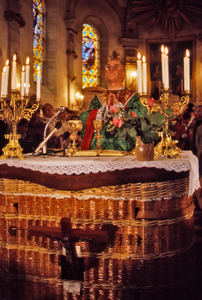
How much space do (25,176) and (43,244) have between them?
0.58 metres

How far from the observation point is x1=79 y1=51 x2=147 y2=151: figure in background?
156 inches

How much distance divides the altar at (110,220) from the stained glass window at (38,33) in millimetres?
9516

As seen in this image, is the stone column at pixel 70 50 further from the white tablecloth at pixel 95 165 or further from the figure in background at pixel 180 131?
the white tablecloth at pixel 95 165

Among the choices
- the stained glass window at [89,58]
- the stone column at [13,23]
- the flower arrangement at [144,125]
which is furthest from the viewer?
the stained glass window at [89,58]

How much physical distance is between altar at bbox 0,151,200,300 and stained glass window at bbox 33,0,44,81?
952 cm

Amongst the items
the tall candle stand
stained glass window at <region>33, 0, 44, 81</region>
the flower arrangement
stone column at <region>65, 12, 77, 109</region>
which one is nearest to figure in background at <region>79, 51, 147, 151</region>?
the tall candle stand

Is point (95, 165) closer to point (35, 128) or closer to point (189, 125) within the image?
point (35, 128)

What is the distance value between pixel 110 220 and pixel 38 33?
10.7m

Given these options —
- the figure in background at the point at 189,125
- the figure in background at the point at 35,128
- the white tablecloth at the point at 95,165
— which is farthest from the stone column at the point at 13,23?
the white tablecloth at the point at 95,165

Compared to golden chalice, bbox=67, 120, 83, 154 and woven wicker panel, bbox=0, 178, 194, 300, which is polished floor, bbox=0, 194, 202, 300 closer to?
woven wicker panel, bbox=0, 178, 194, 300

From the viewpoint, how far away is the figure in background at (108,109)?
3974 mm

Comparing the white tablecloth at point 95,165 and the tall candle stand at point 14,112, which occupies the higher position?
the tall candle stand at point 14,112

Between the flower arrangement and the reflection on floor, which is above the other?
the flower arrangement

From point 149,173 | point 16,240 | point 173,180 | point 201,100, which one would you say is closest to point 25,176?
point 16,240
